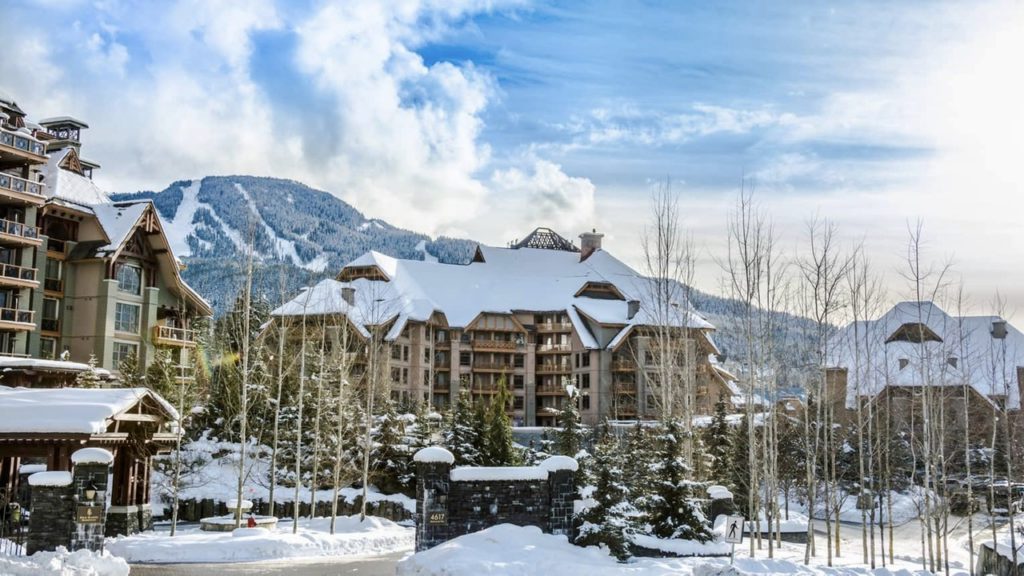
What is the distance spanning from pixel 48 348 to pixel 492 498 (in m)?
33.9

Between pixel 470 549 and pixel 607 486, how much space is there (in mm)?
4208

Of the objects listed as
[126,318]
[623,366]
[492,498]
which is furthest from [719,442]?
[126,318]

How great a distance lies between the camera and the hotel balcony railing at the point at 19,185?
40.2 meters

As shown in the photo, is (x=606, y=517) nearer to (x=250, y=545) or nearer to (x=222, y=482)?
(x=250, y=545)

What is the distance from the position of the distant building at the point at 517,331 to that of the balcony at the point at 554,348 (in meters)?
0.08

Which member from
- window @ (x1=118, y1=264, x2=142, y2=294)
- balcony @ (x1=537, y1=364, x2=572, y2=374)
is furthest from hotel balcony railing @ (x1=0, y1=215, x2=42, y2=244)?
balcony @ (x1=537, y1=364, x2=572, y2=374)

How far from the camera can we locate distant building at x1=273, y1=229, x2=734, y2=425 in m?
60.8

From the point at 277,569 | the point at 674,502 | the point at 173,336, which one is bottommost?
the point at 277,569

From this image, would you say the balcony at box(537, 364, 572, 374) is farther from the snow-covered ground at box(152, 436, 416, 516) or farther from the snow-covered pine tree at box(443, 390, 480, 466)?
the snow-covered ground at box(152, 436, 416, 516)

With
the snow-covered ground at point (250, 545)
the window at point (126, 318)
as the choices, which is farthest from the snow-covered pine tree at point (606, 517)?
the window at point (126, 318)

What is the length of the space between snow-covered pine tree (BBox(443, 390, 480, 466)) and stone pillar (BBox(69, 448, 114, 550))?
1919cm

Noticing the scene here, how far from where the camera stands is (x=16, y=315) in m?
40.8

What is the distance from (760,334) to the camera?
27547 millimetres

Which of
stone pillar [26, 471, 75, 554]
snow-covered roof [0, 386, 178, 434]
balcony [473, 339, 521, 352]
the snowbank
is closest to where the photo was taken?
the snowbank
